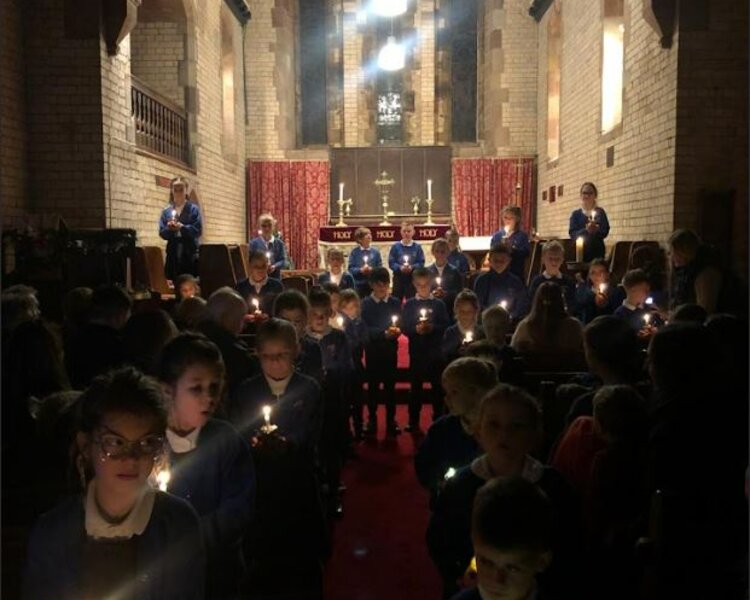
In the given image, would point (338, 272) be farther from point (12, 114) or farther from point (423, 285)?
point (12, 114)

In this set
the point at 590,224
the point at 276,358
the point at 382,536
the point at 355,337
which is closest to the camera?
the point at 276,358

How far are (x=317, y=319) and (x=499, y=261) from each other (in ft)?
8.37

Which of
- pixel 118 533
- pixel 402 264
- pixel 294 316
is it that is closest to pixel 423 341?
pixel 294 316

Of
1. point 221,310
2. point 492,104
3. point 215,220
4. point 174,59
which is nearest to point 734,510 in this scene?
point 221,310

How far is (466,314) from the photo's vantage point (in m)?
5.48

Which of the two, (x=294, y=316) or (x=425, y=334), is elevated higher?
(x=294, y=316)

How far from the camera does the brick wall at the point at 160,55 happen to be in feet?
40.3

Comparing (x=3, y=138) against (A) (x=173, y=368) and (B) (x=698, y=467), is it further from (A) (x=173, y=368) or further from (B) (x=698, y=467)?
(B) (x=698, y=467)

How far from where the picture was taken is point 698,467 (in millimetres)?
2385

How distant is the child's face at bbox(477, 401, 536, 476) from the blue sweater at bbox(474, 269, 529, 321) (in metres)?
4.72

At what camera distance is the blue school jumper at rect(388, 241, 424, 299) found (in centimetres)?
850

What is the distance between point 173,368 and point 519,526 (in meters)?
1.27

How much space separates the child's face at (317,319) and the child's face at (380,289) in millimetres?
1660

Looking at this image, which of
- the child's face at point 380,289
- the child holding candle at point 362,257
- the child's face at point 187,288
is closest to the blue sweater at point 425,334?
the child's face at point 380,289
